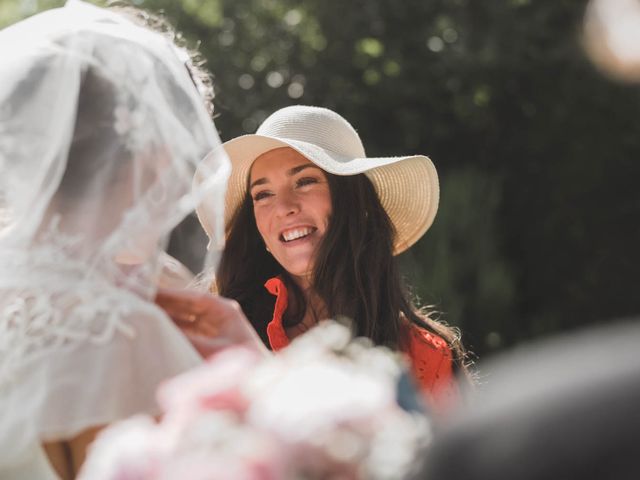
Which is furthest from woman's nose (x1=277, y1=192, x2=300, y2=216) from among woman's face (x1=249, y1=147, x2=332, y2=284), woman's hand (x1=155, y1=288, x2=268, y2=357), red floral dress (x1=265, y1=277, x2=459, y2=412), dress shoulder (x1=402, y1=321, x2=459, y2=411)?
woman's hand (x1=155, y1=288, x2=268, y2=357)

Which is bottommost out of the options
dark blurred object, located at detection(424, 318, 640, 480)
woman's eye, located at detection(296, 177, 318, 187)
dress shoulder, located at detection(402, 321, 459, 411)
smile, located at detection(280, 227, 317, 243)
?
dress shoulder, located at detection(402, 321, 459, 411)

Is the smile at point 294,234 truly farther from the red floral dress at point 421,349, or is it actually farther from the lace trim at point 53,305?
the lace trim at point 53,305

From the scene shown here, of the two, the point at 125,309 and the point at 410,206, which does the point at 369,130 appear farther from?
the point at 125,309

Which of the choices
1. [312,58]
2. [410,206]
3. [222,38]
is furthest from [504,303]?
[410,206]

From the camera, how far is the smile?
11.3ft

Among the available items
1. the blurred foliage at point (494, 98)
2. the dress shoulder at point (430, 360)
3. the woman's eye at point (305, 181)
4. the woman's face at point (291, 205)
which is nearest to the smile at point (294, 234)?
the woman's face at point (291, 205)

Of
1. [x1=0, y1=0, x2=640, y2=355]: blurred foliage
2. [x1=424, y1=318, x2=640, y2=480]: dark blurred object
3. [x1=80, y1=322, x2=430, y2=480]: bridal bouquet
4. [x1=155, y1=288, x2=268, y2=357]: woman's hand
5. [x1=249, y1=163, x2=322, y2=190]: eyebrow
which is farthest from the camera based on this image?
[x1=0, y1=0, x2=640, y2=355]: blurred foliage

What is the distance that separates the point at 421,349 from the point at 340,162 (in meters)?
0.71

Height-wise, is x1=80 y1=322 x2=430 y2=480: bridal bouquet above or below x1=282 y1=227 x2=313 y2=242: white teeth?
above

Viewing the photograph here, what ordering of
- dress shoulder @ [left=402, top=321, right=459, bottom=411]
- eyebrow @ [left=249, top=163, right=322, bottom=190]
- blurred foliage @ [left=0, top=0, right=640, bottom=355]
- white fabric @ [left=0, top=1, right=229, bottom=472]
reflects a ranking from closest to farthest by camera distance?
1. white fabric @ [left=0, top=1, right=229, bottom=472]
2. dress shoulder @ [left=402, top=321, right=459, bottom=411]
3. eyebrow @ [left=249, top=163, right=322, bottom=190]
4. blurred foliage @ [left=0, top=0, right=640, bottom=355]

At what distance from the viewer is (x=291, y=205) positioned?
3.42 m

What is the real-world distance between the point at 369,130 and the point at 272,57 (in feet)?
4.04

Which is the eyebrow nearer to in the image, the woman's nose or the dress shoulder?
the woman's nose

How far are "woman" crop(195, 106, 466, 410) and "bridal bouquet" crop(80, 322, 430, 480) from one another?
6.50 ft
